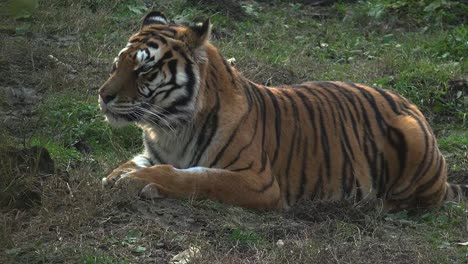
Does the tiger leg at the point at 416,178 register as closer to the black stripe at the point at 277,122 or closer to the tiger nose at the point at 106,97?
the black stripe at the point at 277,122

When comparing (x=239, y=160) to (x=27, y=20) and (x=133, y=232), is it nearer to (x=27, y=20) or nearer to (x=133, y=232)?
(x=133, y=232)

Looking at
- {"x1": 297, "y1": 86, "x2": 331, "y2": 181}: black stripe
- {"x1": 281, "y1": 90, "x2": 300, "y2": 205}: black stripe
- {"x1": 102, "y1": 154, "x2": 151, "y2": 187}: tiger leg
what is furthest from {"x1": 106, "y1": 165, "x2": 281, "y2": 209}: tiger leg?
{"x1": 297, "y1": 86, "x2": 331, "y2": 181}: black stripe

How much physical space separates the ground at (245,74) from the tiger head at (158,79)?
44 cm

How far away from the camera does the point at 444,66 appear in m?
9.38

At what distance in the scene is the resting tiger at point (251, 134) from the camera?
557 centimetres

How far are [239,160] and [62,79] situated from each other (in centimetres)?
313

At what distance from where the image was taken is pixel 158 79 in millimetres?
5684

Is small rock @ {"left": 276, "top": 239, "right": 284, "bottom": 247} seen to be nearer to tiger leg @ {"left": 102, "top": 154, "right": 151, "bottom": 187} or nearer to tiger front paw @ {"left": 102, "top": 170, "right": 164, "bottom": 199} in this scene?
tiger front paw @ {"left": 102, "top": 170, "right": 164, "bottom": 199}

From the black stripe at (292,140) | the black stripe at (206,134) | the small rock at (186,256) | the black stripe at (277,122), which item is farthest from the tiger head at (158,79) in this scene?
the small rock at (186,256)

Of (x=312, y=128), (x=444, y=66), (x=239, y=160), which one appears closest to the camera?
(x=239, y=160)

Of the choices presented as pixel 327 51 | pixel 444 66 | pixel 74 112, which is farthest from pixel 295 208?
pixel 327 51

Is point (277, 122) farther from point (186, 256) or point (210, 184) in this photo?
point (186, 256)

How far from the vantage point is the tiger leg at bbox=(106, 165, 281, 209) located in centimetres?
535

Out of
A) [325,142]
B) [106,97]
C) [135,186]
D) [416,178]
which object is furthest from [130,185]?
[416,178]
